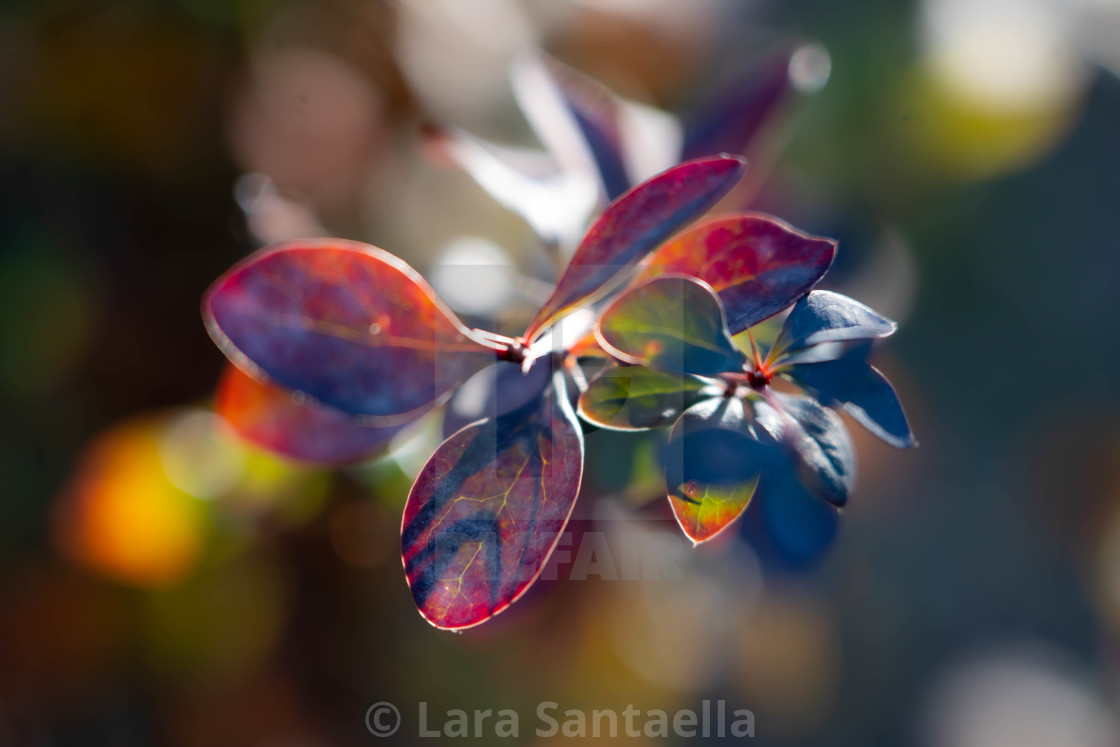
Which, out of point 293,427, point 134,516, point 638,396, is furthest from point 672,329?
point 134,516

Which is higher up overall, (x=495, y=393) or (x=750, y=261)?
(x=750, y=261)

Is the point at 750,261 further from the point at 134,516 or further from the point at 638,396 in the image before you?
the point at 134,516

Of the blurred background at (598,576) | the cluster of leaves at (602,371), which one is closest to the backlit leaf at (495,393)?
the cluster of leaves at (602,371)

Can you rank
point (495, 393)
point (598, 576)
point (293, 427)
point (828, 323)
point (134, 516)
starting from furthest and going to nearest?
point (598, 576)
point (134, 516)
point (293, 427)
point (495, 393)
point (828, 323)

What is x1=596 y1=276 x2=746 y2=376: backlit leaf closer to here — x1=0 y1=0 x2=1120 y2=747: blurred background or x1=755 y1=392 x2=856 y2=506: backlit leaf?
x1=755 y1=392 x2=856 y2=506: backlit leaf

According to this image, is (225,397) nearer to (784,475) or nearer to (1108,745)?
(784,475)

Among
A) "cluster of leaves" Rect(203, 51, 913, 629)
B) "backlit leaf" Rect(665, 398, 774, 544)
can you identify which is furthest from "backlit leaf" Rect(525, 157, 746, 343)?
"backlit leaf" Rect(665, 398, 774, 544)

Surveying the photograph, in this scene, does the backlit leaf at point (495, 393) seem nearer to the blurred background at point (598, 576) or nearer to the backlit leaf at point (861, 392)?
the backlit leaf at point (861, 392)
